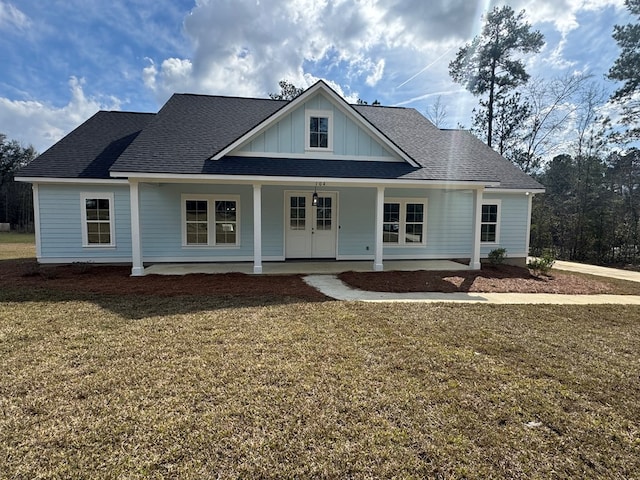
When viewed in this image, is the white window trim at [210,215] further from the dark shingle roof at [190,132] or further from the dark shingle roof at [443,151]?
the dark shingle roof at [443,151]

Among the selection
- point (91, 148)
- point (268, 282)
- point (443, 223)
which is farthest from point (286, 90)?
point (268, 282)

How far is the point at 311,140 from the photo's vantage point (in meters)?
10.3

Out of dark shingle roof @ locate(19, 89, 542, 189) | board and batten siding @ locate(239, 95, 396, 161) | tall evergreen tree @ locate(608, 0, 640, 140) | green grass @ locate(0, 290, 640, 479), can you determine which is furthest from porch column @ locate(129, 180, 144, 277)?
tall evergreen tree @ locate(608, 0, 640, 140)

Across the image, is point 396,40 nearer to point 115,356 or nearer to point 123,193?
point 123,193

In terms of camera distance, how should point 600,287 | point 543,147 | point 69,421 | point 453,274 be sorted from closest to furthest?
point 69,421
point 600,287
point 453,274
point 543,147

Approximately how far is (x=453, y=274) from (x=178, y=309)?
721 cm

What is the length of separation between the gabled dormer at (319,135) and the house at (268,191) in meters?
0.03

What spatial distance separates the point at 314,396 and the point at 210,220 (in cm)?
891

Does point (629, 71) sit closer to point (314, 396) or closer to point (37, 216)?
point (314, 396)

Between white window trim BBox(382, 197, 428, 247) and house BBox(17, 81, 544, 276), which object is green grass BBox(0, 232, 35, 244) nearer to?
house BBox(17, 81, 544, 276)

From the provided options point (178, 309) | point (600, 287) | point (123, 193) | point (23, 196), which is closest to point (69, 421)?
point (178, 309)

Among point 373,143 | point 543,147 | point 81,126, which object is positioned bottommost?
point 373,143

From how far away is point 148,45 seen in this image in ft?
44.6

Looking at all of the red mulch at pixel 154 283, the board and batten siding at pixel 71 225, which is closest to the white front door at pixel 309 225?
the red mulch at pixel 154 283
